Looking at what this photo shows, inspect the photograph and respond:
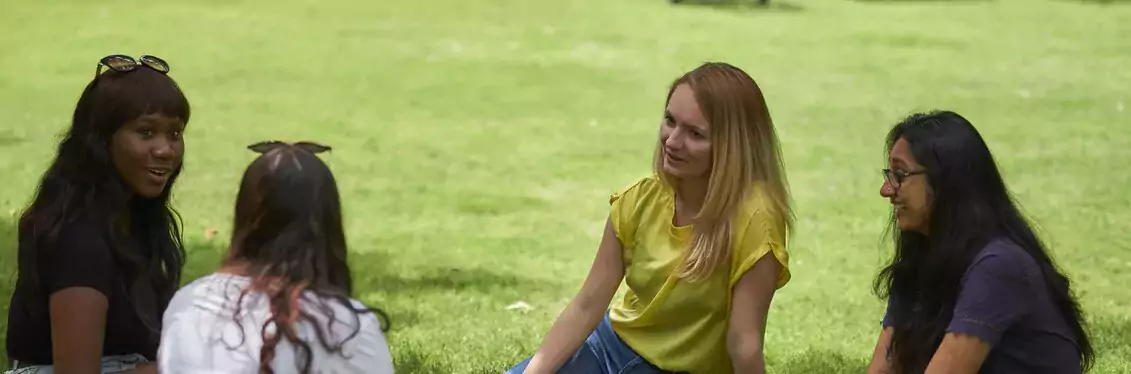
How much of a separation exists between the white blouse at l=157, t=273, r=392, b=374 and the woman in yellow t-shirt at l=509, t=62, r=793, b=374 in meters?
0.95

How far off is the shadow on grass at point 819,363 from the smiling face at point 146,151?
2.36 meters

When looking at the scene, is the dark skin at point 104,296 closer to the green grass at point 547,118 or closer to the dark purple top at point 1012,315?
the green grass at point 547,118

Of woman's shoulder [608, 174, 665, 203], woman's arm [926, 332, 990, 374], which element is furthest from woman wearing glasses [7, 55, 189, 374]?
woman's arm [926, 332, 990, 374]

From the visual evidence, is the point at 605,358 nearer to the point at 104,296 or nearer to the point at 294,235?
the point at 294,235

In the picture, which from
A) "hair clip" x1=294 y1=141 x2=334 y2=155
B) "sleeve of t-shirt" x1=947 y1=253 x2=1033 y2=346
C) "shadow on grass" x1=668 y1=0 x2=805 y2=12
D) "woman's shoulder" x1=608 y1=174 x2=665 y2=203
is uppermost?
"hair clip" x1=294 y1=141 x2=334 y2=155

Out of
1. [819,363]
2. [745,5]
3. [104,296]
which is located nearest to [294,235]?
[104,296]

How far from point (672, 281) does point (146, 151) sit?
124cm

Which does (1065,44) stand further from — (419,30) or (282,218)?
(282,218)

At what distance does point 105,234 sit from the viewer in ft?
10.3

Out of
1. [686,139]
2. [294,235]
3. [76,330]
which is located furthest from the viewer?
[686,139]

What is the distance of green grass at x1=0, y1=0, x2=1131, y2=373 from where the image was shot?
5988 mm

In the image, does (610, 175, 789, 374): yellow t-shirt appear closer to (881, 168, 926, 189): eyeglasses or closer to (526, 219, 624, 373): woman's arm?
(526, 219, 624, 373): woman's arm

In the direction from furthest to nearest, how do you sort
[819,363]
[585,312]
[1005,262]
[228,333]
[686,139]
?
1. [819,363]
2. [585,312]
3. [686,139]
4. [1005,262]
5. [228,333]

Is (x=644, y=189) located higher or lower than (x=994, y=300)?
higher
